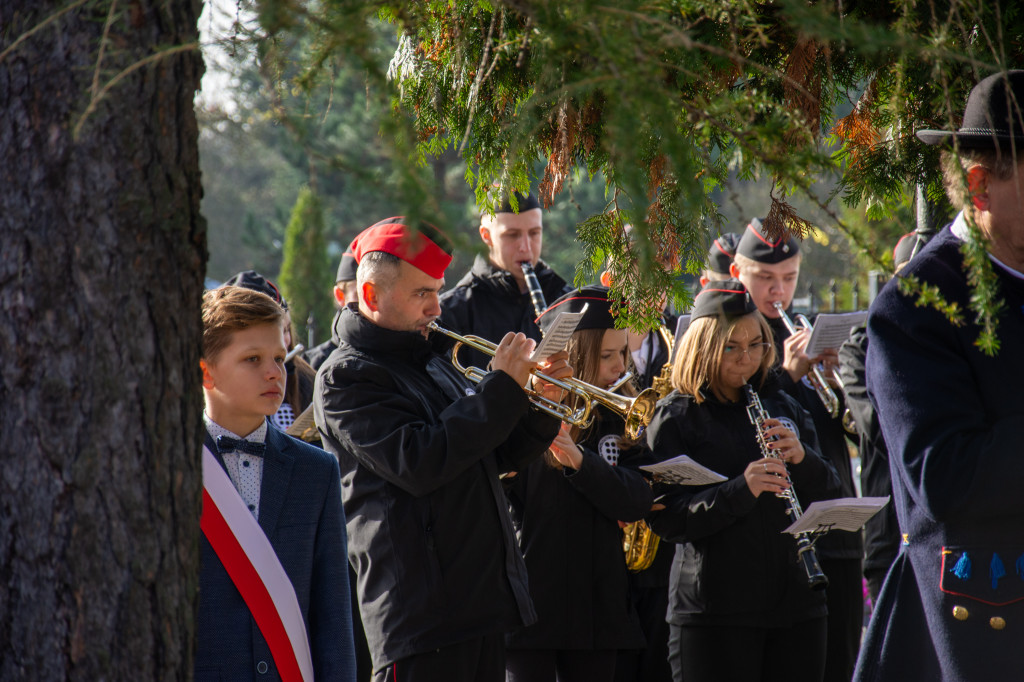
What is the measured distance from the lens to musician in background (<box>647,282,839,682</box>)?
12.6ft

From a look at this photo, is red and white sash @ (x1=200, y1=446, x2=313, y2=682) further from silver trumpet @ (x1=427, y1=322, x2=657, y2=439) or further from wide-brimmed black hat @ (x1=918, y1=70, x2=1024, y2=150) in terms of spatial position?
wide-brimmed black hat @ (x1=918, y1=70, x2=1024, y2=150)

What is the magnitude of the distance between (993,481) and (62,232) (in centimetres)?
188

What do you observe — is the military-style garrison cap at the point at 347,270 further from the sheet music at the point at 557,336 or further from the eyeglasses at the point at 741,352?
the eyeglasses at the point at 741,352

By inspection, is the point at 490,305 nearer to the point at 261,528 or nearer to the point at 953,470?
the point at 261,528

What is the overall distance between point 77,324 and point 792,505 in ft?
10.4

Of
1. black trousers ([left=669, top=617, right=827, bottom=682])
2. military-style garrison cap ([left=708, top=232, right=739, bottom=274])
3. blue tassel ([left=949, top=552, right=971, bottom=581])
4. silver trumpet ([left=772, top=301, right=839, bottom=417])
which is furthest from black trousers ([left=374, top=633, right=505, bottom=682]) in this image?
military-style garrison cap ([left=708, top=232, right=739, bottom=274])

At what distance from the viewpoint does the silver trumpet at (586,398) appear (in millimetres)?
3916

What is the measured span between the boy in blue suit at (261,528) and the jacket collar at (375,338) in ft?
1.39

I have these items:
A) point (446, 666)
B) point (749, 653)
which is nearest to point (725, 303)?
point (749, 653)

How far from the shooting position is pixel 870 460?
460 centimetres

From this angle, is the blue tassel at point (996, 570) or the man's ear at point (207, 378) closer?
the blue tassel at point (996, 570)

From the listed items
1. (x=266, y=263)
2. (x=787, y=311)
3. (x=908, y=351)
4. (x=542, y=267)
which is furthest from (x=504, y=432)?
(x=266, y=263)

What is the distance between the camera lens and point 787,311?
5980mm

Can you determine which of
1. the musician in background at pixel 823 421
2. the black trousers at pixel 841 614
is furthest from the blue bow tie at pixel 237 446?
the black trousers at pixel 841 614
